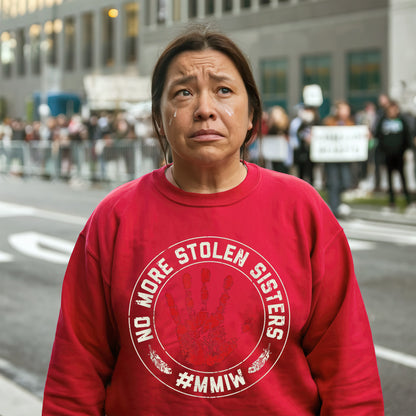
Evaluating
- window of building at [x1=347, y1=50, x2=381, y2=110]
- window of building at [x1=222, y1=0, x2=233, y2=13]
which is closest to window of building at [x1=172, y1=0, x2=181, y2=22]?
window of building at [x1=222, y1=0, x2=233, y2=13]

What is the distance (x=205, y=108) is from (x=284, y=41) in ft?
122

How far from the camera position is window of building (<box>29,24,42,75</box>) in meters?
64.4

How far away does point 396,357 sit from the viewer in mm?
5605

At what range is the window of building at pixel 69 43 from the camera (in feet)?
195

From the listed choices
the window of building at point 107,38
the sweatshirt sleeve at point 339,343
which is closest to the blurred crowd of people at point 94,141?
the sweatshirt sleeve at point 339,343

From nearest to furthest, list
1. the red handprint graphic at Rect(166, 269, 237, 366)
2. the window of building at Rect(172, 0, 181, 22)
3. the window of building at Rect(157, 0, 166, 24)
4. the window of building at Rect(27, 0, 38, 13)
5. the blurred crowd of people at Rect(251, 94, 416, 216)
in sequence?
the red handprint graphic at Rect(166, 269, 237, 366)
the blurred crowd of people at Rect(251, 94, 416, 216)
the window of building at Rect(172, 0, 181, 22)
the window of building at Rect(157, 0, 166, 24)
the window of building at Rect(27, 0, 38, 13)

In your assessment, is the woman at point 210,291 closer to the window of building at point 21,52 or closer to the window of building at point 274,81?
the window of building at point 274,81

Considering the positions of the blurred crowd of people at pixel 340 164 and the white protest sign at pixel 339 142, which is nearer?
the blurred crowd of people at pixel 340 164

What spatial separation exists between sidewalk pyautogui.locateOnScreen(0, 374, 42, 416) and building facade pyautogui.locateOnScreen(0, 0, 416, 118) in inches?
849

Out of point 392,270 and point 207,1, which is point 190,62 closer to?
point 392,270

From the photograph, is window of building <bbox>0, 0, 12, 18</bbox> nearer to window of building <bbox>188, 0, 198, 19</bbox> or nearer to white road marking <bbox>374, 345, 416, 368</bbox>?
window of building <bbox>188, 0, 198, 19</bbox>

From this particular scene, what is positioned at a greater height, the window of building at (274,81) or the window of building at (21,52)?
the window of building at (21,52)

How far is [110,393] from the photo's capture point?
81.4 inches

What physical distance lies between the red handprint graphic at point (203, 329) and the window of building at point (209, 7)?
4223 cm
